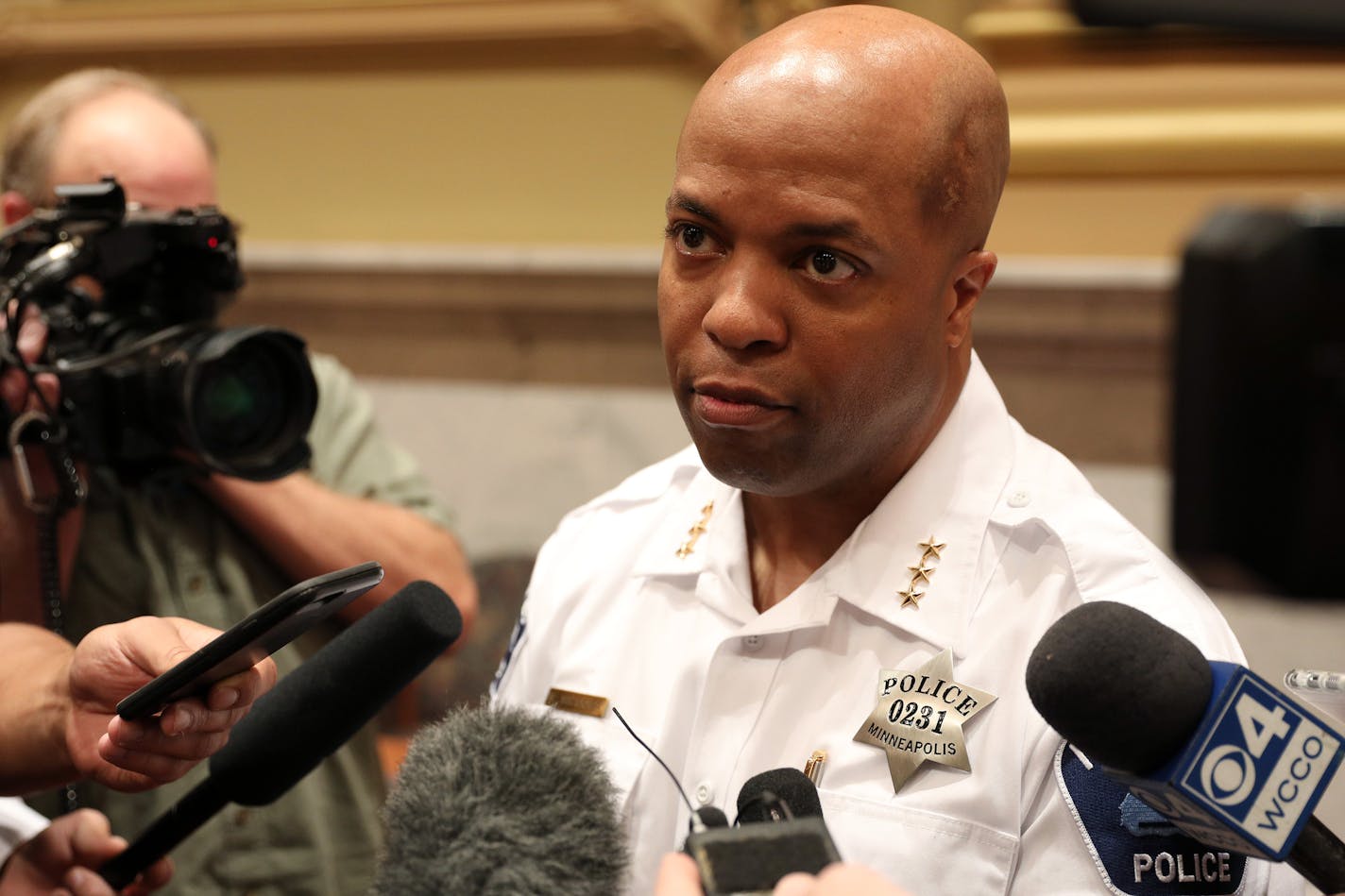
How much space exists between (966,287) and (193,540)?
0.88m

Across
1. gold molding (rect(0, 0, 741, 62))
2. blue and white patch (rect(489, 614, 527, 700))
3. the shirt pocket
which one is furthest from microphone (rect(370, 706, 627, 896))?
gold molding (rect(0, 0, 741, 62))

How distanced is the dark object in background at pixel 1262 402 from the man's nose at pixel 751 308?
50 centimetres

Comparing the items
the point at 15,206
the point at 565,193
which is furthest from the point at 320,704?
the point at 565,193

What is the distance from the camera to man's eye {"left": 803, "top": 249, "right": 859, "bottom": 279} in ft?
3.25

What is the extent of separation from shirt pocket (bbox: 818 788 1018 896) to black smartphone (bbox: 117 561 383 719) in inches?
14.4

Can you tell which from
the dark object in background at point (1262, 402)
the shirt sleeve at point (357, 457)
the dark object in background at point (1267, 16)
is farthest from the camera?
the shirt sleeve at point (357, 457)

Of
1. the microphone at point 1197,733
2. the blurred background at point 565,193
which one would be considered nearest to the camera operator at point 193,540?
the blurred background at point 565,193

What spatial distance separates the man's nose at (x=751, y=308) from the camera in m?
0.98

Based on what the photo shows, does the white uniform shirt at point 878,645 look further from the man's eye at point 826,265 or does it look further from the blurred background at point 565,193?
the blurred background at point 565,193

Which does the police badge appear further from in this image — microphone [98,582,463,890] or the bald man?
microphone [98,582,463,890]

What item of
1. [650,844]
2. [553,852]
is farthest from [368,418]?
[553,852]

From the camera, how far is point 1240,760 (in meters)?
0.73

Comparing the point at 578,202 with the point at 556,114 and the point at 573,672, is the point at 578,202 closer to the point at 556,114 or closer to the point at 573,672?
the point at 556,114

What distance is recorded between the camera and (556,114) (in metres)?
2.68
